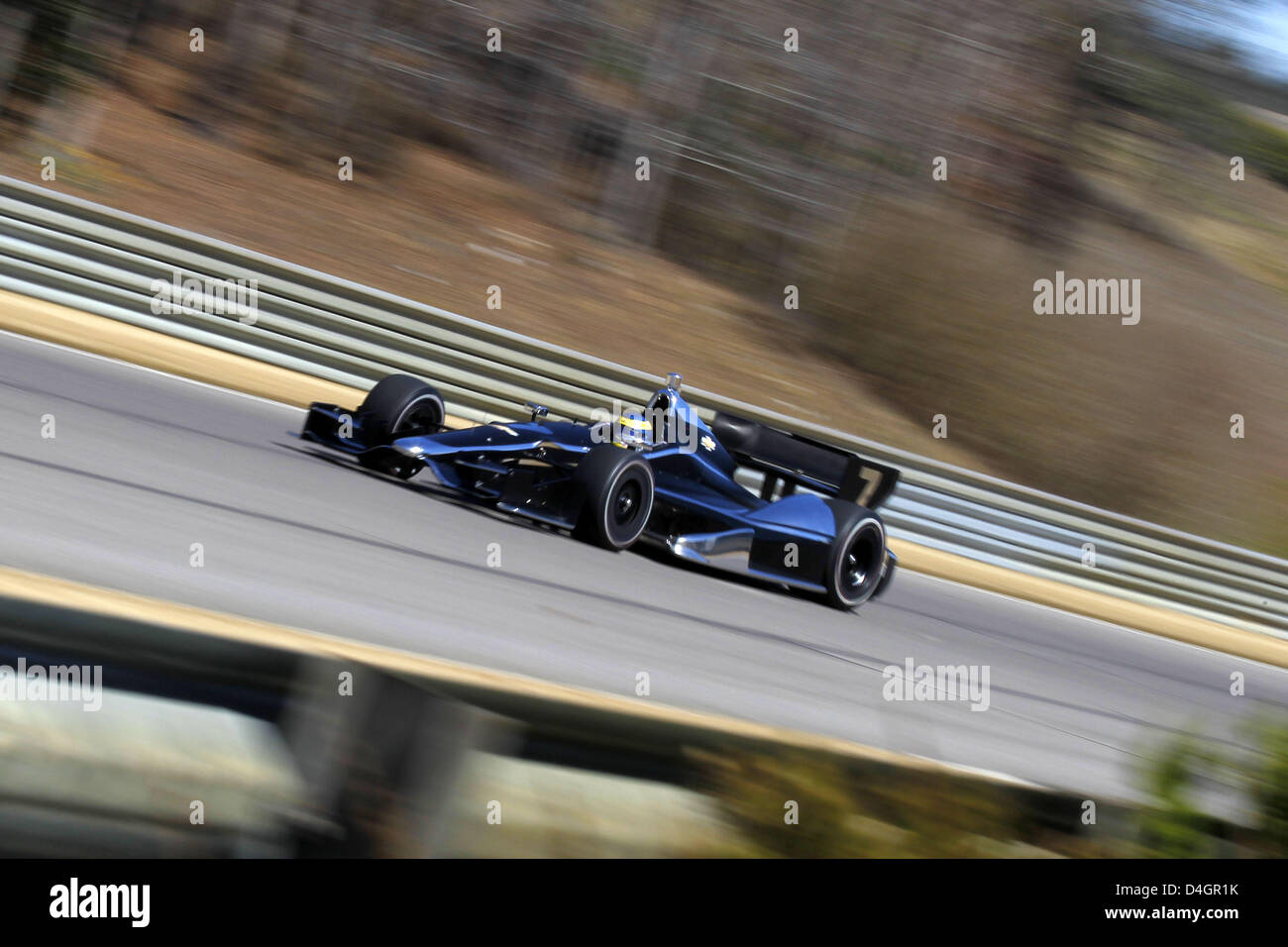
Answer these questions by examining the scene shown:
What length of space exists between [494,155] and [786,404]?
21.8 ft

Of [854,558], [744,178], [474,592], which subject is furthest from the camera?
[744,178]

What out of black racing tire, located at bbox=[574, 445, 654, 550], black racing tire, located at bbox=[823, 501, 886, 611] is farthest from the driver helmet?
black racing tire, located at bbox=[823, 501, 886, 611]

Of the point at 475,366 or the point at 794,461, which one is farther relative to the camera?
the point at 475,366

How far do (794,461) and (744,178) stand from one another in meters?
13.1

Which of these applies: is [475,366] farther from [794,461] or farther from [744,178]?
[744,178]

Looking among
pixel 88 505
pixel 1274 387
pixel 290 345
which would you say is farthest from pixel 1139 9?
pixel 88 505

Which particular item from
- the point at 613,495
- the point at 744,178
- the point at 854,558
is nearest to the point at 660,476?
the point at 613,495

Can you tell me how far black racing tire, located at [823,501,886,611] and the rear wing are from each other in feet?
0.99

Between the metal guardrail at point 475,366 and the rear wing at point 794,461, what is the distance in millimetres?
3241

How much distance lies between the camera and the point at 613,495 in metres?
7.47

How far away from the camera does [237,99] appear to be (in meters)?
20.1

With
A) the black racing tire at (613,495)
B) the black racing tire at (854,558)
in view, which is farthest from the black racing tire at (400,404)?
the black racing tire at (854,558)

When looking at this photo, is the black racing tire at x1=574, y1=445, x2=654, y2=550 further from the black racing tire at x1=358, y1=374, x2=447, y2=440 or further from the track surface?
the black racing tire at x1=358, y1=374, x2=447, y2=440
